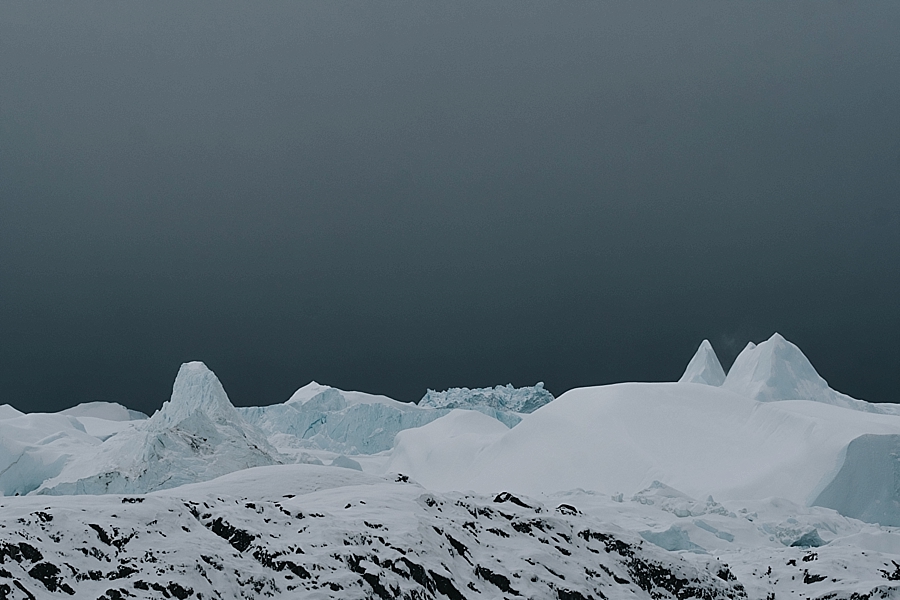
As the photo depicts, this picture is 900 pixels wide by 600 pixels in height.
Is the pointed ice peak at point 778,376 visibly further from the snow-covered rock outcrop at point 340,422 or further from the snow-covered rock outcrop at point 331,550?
the snow-covered rock outcrop at point 331,550

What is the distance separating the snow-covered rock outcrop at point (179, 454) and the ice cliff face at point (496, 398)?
68957 millimetres

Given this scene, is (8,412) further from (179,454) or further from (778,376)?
(778,376)

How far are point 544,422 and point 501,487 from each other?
29.9 ft

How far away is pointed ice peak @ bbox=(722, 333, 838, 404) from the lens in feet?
236

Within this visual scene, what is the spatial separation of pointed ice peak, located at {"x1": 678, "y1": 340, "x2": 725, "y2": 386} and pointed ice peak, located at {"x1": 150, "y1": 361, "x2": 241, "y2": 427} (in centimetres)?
4838

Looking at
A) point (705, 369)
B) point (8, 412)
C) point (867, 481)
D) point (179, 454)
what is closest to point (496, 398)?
point (705, 369)

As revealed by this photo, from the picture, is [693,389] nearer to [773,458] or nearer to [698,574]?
[773,458]

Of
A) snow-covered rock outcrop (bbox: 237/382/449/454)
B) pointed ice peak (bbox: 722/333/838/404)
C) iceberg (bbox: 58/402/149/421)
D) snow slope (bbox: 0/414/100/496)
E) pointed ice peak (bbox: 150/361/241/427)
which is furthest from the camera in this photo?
iceberg (bbox: 58/402/149/421)

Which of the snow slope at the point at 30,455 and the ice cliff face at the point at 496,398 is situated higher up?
the snow slope at the point at 30,455

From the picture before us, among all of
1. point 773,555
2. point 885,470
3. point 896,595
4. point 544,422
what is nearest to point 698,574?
point 896,595

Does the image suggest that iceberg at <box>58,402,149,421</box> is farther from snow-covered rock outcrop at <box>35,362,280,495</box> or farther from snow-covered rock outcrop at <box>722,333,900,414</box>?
snow-covered rock outcrop at <box>722,333,900,414</box>

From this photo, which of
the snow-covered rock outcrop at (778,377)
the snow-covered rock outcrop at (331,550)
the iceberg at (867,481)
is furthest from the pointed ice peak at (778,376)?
the snow-covered rock outcrop at (331,550)

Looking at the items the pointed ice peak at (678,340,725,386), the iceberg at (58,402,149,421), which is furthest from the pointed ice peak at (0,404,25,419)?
the pointed ice peak at (678,340,725,386)

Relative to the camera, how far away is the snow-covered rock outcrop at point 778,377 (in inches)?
2832
